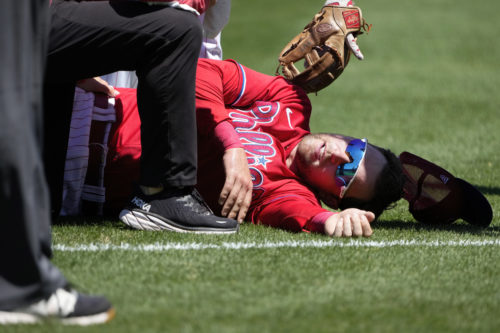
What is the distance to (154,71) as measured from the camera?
3.52 metres

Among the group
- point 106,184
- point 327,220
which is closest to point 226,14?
point 106,184

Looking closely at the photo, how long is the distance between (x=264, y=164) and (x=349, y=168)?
18.1 inches

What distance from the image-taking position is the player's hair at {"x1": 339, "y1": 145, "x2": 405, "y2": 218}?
423 cm

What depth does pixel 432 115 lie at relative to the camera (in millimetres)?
9766

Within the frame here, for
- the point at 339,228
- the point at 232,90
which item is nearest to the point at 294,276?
→ the point at 339,228

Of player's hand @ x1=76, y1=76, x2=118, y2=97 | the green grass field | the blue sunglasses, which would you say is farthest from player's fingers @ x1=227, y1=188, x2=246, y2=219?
player's hand @ x1=76, y1=76, x2=118, y2=97

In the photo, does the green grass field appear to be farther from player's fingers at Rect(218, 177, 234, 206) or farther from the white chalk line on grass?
player's fingers at Rect(218, 177, 234, 206)

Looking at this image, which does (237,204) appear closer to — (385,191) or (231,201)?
(231,201)

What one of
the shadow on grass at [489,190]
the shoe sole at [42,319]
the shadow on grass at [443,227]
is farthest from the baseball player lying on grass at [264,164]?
the shoe sole at [42,319]

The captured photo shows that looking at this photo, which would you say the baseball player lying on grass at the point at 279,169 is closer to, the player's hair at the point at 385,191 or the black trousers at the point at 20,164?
the player's hair at the point at 385,191

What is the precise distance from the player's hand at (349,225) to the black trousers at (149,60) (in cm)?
70

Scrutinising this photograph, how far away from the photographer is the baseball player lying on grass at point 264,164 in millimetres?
3967

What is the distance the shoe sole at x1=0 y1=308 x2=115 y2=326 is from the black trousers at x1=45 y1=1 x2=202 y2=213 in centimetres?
128

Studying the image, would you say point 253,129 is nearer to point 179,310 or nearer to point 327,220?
point 327,220
